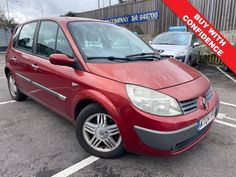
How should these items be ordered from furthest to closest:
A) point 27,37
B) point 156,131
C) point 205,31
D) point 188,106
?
point 205,31 < point 27,37 < point 188,106 < point 156,131

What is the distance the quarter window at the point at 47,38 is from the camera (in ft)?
10.1

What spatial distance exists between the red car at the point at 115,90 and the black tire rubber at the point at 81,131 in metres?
0.01

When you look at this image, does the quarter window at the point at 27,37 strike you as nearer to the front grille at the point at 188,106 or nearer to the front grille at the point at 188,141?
the front grille at the point at 188,106

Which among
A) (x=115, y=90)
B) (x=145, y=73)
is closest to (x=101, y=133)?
(x=115, y=90)

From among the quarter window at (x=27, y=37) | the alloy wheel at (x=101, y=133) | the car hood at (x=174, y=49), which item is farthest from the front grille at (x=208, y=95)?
the car hood at (x=174, y=49)

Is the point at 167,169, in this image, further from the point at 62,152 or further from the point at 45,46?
the point at 45,46

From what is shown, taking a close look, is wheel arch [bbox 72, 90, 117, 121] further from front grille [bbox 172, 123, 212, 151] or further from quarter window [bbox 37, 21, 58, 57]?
quarter window [bbox 37, 21, 58, 57]

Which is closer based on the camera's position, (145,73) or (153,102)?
(153,102)

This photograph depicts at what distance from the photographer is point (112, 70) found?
2.36 metres

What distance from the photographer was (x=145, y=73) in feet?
7.80

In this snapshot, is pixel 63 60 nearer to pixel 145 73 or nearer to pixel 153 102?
pixel 145 73

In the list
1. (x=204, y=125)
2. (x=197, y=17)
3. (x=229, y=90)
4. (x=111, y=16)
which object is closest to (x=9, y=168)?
(x=204, y=125)

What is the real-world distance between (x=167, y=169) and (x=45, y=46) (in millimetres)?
2428

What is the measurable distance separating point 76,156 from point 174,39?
20.8 feet
